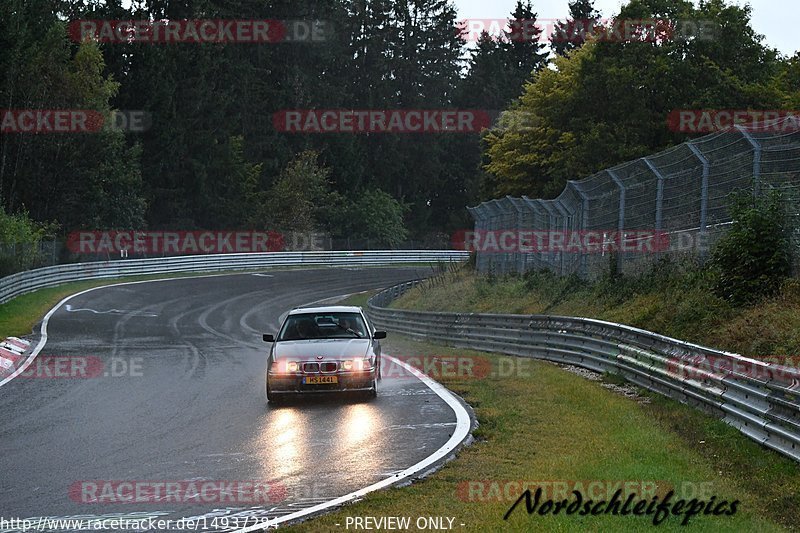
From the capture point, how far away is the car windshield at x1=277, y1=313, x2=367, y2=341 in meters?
16.2

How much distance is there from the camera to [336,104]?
92.7m

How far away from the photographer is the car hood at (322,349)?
15.0 metres

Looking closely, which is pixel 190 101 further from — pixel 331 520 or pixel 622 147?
pixel 331 520

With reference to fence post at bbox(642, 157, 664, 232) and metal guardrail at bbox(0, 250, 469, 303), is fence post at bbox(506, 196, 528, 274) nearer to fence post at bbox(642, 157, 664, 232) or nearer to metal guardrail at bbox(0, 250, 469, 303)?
fence post at bbox(642, 157, 664, 232)

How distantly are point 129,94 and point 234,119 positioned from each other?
40.7 feet

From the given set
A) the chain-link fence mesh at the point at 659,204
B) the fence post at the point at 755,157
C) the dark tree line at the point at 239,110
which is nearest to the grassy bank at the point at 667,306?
the chain-link fence mesh at the point at 659,204

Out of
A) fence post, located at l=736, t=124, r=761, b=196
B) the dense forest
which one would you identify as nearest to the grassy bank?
fence post, located at l=736, t=124, r=761, b=196

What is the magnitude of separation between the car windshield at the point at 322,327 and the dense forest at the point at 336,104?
27.4 meters

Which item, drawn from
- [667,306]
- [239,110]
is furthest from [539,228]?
[239,110]

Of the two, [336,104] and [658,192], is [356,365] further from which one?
[336,104]

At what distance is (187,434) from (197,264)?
46.7m

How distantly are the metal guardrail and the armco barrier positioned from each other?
711 inches

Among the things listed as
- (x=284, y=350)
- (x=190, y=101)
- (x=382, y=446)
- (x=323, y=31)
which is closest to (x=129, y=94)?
(x=190, y=101)

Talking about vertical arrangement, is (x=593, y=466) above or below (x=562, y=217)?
below
